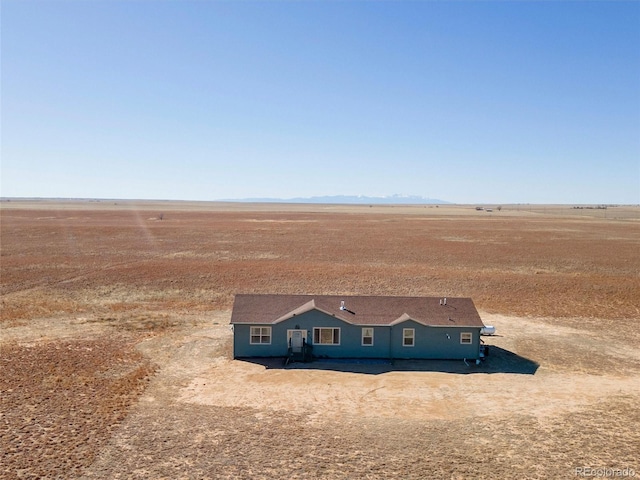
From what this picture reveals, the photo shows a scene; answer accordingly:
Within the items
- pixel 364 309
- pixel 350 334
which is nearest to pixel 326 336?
pixel 350 334

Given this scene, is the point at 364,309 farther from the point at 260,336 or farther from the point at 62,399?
the point at 62,399

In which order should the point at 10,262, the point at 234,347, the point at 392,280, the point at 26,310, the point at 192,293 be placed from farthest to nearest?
the point at 10,262
the point at 392,280
the point at 192,293
the point at 26,310
the point at 234,347

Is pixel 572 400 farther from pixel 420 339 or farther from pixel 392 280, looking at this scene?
pixel 392 280

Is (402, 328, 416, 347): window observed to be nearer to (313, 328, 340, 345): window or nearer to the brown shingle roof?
the brown shingle roof

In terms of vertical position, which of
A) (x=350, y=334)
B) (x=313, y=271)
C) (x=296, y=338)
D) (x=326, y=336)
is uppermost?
(x=313, y=271)

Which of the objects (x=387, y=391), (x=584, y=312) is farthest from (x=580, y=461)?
(x=584, y=312)

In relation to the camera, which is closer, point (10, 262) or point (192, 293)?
point (192, 293)

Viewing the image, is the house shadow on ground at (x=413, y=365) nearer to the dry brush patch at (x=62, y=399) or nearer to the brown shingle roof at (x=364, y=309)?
the brown shingle roof at (x=364, y=309)
